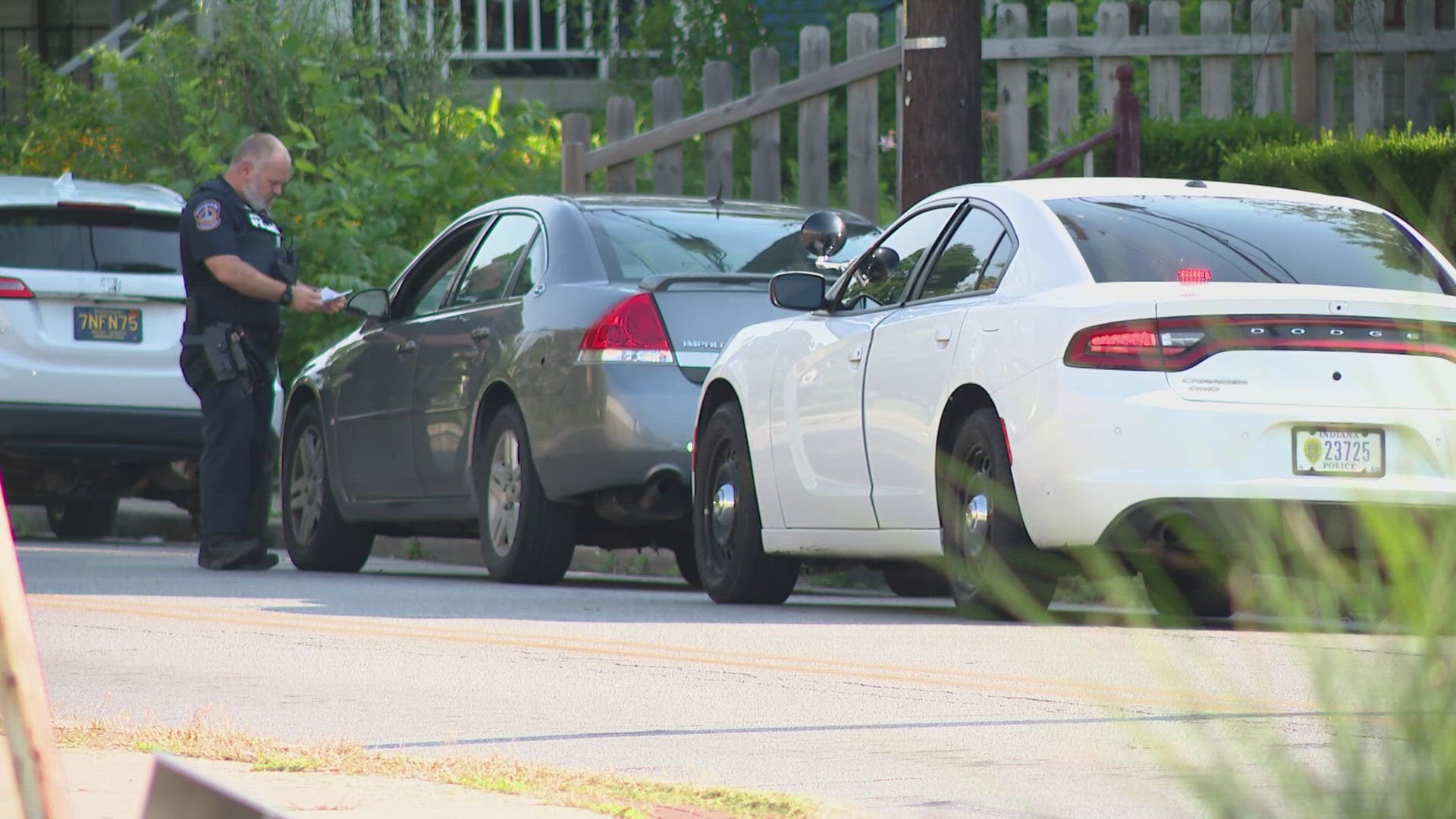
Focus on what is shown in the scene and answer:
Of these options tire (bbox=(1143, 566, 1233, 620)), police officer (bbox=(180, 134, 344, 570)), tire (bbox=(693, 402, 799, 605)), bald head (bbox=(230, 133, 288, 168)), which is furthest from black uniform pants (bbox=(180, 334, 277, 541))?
tire (bbox=(1143, 566, 1233, 620))

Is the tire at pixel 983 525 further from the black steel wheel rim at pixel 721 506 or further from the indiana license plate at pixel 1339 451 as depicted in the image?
the black steel wheel rim at pixel 721 506

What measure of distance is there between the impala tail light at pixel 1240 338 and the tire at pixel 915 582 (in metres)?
3.07

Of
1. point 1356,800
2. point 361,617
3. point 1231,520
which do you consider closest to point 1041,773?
point 1231,520

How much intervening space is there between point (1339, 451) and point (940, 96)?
15.2ft

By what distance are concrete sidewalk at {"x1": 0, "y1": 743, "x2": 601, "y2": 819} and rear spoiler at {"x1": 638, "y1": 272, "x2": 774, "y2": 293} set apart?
4.64 metres

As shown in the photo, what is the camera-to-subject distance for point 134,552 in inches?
502

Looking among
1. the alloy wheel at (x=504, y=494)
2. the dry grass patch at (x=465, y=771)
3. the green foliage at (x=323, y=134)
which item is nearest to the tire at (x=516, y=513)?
the alloy wheel at (x=504, y=494)

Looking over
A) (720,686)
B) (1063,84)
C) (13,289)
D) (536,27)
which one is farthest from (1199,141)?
(536,27)

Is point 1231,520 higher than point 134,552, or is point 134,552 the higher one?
point 1231,520

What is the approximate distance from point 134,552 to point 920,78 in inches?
187

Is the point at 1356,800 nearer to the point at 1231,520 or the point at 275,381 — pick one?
the point at 1231,520

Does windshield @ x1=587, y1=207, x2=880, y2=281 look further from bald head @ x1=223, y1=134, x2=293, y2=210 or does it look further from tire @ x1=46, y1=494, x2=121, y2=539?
tire @ x1=46, y1=494, x2=121, y2=539

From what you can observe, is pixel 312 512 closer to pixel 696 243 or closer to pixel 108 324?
pixel 108 324

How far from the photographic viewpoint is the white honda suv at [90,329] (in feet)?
40.4
